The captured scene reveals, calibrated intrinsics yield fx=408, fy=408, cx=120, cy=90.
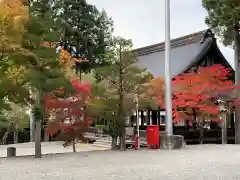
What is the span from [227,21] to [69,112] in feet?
32.2

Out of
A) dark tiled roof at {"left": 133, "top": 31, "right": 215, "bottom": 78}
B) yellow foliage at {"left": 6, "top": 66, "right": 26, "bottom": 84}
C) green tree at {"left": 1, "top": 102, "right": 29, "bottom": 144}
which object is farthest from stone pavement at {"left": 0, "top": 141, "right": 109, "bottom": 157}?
yellow foliage at {"left": 6, "top": 66, "right": 26, "bottom": 84}

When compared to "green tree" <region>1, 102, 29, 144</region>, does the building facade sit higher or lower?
higher

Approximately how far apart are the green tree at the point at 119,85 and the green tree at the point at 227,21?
20.9ft

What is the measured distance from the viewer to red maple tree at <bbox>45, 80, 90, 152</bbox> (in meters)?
18.4

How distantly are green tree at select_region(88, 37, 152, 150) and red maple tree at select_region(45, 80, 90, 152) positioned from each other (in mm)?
1038

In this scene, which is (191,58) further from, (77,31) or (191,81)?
(77,31)

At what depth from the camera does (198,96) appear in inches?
895

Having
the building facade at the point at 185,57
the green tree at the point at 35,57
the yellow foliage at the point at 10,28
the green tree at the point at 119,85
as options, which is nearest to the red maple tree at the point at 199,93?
the building facade at the point at 185,57

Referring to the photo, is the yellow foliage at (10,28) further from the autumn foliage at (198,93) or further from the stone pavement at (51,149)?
the autumn foliage at (198,93)

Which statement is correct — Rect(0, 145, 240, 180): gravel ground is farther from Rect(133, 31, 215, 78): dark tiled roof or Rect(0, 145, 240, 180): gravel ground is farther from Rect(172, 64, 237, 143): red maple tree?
Rect(133, 31, 215, 78): dark tiled roof

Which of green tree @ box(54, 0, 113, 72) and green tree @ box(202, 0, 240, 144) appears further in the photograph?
green tree @ box(54, 0, 113, 72)

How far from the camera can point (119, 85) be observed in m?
17.9

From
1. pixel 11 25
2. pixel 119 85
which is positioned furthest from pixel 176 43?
pixel 11 25

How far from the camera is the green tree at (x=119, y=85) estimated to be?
17.7 m
